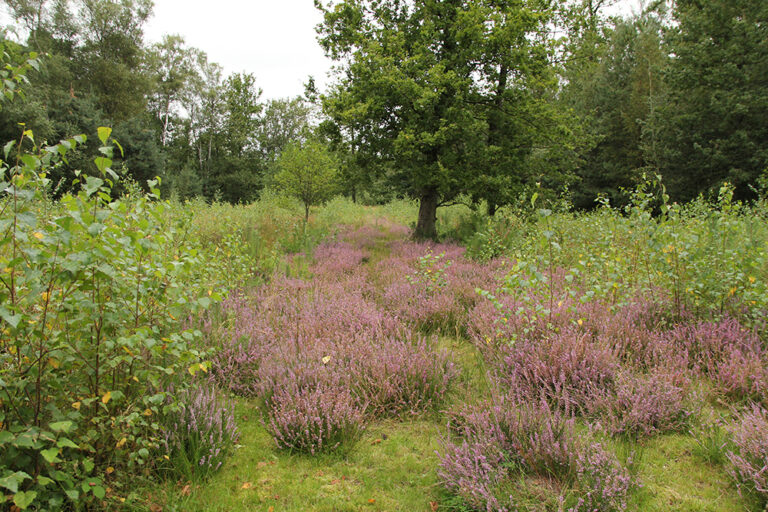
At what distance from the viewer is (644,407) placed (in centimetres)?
285

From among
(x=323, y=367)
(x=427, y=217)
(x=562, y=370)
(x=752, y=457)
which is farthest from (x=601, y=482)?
(x=427, y=217)

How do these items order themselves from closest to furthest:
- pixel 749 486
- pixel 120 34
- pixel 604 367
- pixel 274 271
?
pixel 749 486, pixel 604 367, pixel 274 271, pixel 120 34

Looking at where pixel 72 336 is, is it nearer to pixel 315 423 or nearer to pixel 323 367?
pixel 315 423

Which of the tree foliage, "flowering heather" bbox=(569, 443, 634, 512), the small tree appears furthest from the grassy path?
the small tree

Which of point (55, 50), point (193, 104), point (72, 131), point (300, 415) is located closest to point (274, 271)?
point (300, 415)

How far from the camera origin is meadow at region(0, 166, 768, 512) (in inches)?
79.8

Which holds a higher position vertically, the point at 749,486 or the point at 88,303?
the point at 88,303

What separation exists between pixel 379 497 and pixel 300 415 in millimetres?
806

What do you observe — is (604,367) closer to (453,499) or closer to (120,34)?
(453,499)

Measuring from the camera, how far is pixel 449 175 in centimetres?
973

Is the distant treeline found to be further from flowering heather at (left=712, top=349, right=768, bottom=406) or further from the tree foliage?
flowering heather at (left=712, top=349, right=768, bottom=406)

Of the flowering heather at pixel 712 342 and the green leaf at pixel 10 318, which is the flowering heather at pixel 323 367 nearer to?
the green leaf at pixel 10 318

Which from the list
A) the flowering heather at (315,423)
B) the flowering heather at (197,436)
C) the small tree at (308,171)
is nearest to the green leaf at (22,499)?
the flowering heather at (197,436)

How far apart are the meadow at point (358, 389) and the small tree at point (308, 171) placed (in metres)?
9.36
